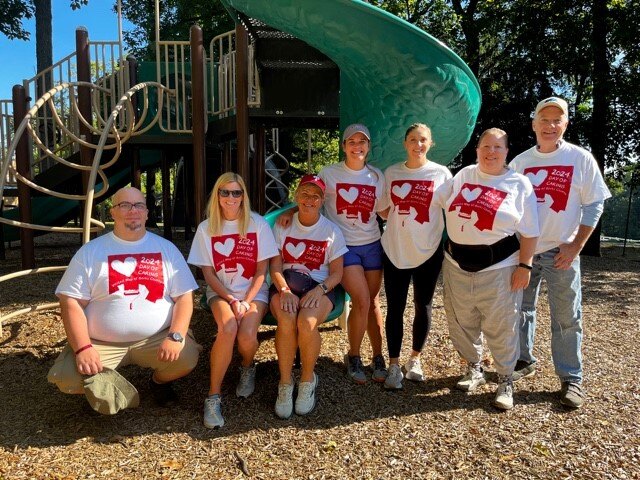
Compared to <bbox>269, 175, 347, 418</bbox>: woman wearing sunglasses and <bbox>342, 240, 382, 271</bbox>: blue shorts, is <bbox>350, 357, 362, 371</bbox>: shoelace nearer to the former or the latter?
<bbox>269, 175, 347, 418</bbox>: woman wearing sunglasses

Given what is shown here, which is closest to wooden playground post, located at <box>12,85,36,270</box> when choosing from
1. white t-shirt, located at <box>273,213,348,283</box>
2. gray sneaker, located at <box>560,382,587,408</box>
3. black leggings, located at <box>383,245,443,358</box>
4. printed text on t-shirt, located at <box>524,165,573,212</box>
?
white t-shirt, located at <box>273,213,348,283</box>

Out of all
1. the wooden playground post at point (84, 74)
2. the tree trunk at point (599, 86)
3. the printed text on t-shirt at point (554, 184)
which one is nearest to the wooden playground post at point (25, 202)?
the wooden playground post at point (84, 74)

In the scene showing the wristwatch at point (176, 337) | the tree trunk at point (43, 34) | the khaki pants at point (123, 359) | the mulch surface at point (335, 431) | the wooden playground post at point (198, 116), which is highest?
the tree trunk at point (43, 34)

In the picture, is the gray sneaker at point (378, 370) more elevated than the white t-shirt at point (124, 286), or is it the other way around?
the white t-shirt at point (124, 286)

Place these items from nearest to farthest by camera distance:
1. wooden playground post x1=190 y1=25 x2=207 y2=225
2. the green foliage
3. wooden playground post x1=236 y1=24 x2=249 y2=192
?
wooden playground post x1=236 y1=24 x2=249 y2=192
wooden playground post x1=190 y1=25 x2=207 y2=225
the green foliage

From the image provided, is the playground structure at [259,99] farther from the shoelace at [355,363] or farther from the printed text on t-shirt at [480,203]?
the shoelace at [355,363]

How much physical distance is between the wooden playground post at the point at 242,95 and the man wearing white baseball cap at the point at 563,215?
3.19 metres

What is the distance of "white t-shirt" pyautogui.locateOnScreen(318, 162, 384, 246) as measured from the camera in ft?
9.91

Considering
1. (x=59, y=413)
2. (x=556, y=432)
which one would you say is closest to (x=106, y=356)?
(x=59, y=413)

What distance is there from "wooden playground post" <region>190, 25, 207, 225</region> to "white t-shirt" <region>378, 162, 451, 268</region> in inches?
112

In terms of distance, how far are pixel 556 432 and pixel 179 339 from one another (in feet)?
6.40

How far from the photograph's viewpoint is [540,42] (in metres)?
12.1

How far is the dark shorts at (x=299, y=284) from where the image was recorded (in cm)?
286

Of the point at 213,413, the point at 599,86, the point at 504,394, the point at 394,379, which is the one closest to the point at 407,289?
the point at 394,379
